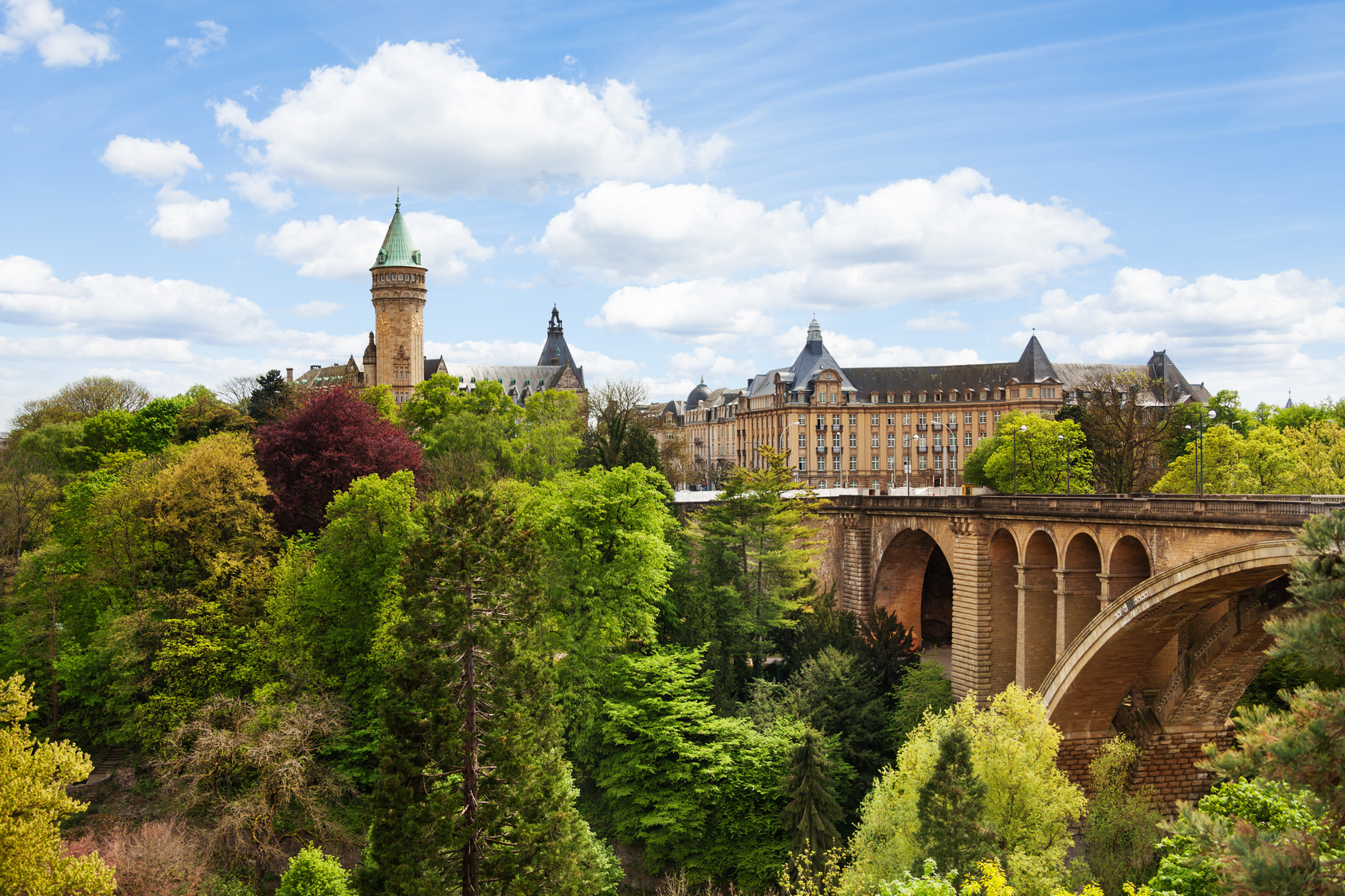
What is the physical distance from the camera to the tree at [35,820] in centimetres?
1922

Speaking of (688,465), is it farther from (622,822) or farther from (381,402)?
(622,822)

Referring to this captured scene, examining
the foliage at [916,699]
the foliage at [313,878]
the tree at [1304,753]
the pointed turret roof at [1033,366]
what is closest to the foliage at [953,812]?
the foliage at [916,699]

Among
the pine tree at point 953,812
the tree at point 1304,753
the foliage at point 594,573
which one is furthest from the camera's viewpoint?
the foliage at point 594,573

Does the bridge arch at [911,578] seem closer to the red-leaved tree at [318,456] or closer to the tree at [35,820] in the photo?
the red-leaved tree at [318,456]

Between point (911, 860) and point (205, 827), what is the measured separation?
797 inches

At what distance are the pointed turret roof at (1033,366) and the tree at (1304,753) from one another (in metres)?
99.2

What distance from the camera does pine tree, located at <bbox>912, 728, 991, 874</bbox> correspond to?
22.0 metres

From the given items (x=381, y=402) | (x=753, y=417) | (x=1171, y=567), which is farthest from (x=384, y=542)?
(x=753, y=417)

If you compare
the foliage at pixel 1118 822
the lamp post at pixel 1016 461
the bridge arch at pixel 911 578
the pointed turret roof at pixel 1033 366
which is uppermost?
the pointed turret roof at pixel 1033 366

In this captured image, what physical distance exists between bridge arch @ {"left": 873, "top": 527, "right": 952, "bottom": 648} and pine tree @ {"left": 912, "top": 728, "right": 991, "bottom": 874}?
21.7 meters

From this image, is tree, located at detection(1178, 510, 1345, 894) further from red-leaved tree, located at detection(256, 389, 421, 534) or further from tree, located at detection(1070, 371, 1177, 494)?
tree, located at detection(1070, 371, 1177, 494)

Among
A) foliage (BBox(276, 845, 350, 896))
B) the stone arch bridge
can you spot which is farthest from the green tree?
foliage (BBox(276, 845, 350, 896))

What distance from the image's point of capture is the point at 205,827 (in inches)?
1072

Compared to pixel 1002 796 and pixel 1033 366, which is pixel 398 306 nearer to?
pixel 1033 366
